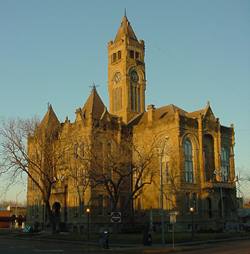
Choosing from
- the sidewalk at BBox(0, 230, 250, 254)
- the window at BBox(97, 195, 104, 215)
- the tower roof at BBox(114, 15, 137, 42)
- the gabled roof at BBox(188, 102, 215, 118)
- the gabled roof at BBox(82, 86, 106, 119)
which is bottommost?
the sidewalk at BBox(0, 230, 250, 254)

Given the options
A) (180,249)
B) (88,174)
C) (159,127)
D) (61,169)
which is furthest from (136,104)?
(180,249)

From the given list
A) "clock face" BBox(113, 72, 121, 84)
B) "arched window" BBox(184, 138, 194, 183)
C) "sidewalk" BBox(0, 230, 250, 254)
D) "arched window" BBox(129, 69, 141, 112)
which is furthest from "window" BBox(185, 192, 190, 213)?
"clock face" BBox(113, 72, 121, 84)

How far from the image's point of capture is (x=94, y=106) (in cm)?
7312

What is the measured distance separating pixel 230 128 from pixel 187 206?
59.7 feet

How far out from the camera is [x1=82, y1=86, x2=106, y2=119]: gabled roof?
7156cm

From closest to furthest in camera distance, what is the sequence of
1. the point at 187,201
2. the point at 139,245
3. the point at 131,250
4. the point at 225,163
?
the point at 131,250 → the point at 139,245 → the point at 187,201 → the point at 225,163

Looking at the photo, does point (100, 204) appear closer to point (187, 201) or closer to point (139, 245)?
point (187, 201)

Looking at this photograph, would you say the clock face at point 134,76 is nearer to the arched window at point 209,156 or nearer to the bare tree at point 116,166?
the arched window at point 209,156

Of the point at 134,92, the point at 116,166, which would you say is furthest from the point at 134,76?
the point at 116,166

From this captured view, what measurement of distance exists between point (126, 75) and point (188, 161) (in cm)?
2439

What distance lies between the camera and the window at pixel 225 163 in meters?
69.7

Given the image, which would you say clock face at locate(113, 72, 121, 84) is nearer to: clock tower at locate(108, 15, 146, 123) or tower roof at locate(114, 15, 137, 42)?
clock tower at locate(108, 15, 146, 123)

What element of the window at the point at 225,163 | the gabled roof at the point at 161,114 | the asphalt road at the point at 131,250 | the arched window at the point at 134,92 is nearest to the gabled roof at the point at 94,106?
the gabled roof at the point at 161,114

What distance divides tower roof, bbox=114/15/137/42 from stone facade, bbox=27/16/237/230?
15825 millimetres
